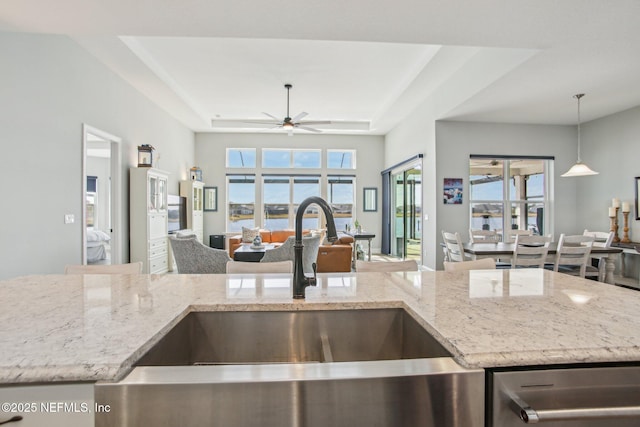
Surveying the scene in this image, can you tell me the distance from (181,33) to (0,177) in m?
2.08

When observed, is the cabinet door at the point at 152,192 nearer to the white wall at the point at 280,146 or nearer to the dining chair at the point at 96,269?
the white wall at the point at 280,146

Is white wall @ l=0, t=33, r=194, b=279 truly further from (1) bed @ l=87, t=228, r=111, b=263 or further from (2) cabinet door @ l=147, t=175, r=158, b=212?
(1) bed @ l=87, t=228, r=111, b=263

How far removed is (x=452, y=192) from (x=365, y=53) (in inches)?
111

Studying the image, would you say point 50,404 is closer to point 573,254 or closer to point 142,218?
point 573,254

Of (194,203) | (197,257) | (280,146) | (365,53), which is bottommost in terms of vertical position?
(197,257)

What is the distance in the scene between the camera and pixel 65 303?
3.74ft

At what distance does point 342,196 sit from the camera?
8.94m

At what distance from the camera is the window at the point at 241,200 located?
8719mm

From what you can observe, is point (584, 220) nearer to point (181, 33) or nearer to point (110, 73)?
point (181, 33)

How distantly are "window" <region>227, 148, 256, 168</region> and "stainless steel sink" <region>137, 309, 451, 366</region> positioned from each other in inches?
310

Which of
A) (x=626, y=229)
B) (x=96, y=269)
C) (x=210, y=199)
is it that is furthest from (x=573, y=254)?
(x=210, y=199)

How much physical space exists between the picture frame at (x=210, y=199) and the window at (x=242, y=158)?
0.86 metres

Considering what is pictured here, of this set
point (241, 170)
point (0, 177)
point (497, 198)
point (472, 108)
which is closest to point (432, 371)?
point (0, 177)

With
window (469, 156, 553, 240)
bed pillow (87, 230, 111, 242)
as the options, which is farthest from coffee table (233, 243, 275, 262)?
window (469, 156, 553, 240)
